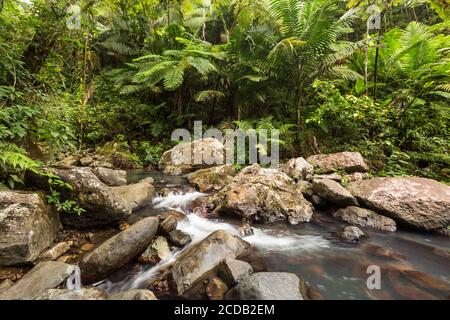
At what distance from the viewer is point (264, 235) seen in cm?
329

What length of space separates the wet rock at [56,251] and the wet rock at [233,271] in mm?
1626

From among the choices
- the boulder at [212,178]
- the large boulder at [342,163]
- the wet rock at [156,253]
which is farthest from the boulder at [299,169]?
the wet rock at [156,253]

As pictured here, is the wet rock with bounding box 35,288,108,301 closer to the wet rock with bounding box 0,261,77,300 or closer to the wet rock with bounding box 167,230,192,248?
the wet rock with bounding box 0,261,77,300

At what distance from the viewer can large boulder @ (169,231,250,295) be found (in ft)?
7.19

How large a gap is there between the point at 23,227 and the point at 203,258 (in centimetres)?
167

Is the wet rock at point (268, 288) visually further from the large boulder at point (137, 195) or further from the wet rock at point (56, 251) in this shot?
the large boulder at point (137, 195)

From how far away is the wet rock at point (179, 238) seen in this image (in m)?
2.86

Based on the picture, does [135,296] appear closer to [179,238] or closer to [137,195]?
[179,238]

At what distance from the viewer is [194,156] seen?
20.4 feet

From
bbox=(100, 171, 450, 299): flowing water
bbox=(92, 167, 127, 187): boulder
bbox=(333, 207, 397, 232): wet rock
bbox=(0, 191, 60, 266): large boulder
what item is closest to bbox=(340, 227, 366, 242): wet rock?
bbox=(100, 171, 450, 299): flowing water

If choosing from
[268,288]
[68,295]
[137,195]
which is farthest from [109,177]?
[268,288]

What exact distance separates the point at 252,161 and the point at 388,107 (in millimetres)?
→ 3368

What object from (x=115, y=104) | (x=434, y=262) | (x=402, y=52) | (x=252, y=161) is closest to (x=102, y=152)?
(x=115, y=104)
